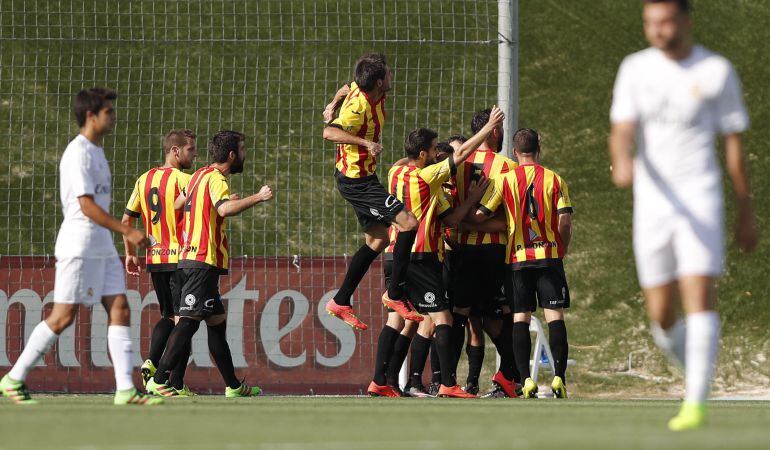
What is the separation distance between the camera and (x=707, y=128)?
20.4 ft

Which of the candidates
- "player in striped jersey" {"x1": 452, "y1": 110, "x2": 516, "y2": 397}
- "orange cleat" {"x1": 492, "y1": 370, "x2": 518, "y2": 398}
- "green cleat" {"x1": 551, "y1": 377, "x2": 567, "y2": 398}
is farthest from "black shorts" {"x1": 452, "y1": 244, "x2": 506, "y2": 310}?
"green cleat" {"x1": 551, "y1": 377, "x2": 567, "y2": 398}

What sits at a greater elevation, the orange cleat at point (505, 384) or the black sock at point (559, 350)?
the black sock at point (559, 350)

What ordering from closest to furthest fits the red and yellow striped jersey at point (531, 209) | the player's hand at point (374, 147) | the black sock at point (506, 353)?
the player's hand at point (374, 147)
the red and yellow striped jersey at point (531, 209)
the black sock at point (506, 353)

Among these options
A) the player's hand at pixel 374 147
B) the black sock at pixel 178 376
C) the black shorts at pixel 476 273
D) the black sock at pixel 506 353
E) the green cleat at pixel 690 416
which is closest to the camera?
the green cleat at pixel 690 416

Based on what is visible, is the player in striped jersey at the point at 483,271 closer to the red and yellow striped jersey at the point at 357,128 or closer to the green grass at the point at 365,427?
the red and yellow striped jersey at the point at 357,128

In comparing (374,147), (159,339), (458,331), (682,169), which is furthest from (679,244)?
(159,339)

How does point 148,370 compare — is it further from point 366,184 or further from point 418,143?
point 418,143

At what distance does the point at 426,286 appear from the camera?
1162 cm

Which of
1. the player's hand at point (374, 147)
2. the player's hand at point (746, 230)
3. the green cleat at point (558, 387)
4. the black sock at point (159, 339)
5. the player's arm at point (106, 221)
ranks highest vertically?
the player's hand at point (374, 147)

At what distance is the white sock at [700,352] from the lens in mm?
5996

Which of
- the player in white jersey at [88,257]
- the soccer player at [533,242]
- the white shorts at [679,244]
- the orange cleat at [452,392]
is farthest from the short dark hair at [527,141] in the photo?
the white shorts at [679,244]

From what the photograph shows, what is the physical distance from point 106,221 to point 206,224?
352cm

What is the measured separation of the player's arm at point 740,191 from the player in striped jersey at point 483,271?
5848mm

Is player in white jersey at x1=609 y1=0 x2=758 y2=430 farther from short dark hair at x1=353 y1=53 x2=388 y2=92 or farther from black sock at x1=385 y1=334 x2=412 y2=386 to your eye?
black sock at x1=385 y1=334 x2=412 y2=386
